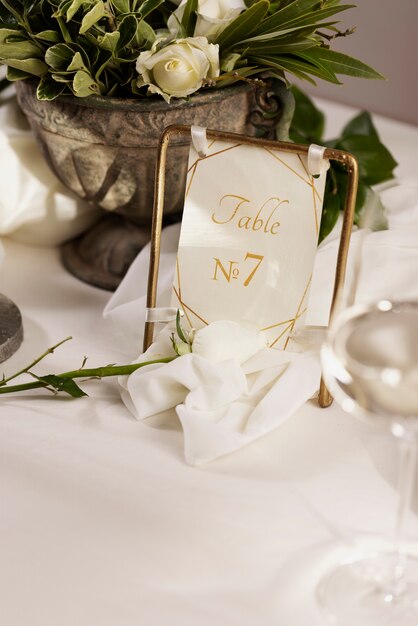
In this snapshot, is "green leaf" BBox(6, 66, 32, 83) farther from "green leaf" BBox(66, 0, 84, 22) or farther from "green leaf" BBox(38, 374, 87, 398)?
"green leaf" BBox(38, 374, 87, 398)

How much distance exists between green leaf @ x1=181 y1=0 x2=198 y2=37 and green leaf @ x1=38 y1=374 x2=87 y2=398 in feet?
1.16

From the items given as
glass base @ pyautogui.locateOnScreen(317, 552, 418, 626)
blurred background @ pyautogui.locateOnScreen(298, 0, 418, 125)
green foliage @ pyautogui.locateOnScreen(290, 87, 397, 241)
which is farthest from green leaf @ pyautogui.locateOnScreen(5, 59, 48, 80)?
blurred background @ pyautogui.locateOnScreen(298, 0, 418, 125)

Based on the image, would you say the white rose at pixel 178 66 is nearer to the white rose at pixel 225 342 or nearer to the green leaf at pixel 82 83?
the green leaf at pixel 82 83

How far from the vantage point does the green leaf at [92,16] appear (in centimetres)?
83

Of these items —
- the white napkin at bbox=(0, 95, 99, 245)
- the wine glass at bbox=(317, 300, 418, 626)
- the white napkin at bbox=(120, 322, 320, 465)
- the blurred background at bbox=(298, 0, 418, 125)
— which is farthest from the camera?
the blurred background at bbox=(298, 0, 418, 125)

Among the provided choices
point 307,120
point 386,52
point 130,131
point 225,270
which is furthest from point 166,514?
point 386,52

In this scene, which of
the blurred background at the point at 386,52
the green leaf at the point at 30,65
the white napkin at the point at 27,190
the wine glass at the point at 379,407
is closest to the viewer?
the wine glass at the point at 379,407

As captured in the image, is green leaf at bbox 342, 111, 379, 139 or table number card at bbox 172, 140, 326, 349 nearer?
table number card at bbox 172, 140, 326, 349

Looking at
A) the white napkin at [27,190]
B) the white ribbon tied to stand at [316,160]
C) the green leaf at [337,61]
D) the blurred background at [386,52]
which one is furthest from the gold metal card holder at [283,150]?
the blurred background at [386,52]

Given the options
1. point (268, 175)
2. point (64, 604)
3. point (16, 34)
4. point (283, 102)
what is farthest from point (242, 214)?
point (64, 604)

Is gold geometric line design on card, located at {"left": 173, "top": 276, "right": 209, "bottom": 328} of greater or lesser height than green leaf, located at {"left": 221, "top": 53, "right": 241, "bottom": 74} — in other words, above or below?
below

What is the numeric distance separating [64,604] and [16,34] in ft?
1.75

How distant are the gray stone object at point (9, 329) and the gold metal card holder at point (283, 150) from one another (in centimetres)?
14

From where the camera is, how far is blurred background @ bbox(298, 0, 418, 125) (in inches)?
63.6
